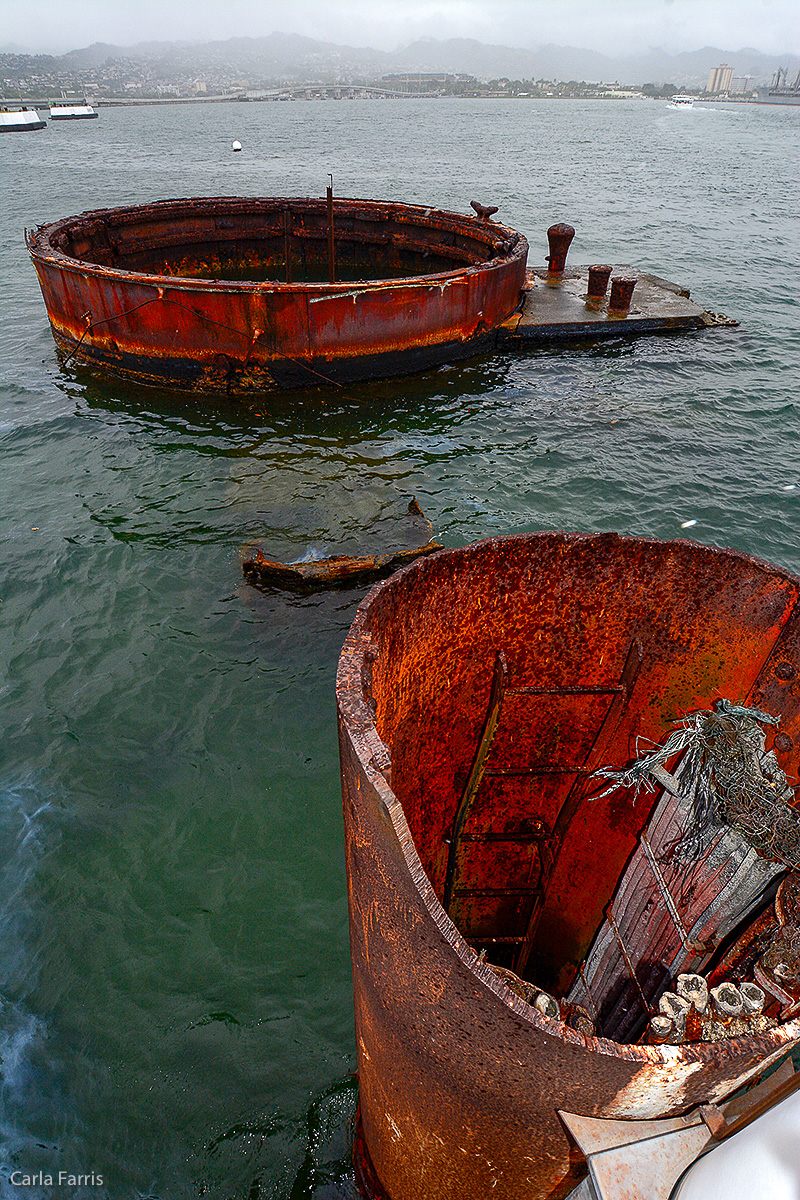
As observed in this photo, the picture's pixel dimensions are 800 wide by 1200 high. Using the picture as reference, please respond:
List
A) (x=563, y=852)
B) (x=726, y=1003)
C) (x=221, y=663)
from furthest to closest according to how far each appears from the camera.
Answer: (x=221, y=663)
(x=563, y=852)
(x=726, y=1003)

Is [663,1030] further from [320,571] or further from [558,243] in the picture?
[558,243]

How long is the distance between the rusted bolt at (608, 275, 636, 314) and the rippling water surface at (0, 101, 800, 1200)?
127 cm

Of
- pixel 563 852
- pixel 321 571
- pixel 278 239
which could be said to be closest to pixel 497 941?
pixel 563 852

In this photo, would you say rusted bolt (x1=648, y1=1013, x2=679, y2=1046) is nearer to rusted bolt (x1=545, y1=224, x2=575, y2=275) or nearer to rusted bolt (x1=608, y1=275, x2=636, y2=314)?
rusted bolt (x1=608, y1=275, x2=636, y2=314)

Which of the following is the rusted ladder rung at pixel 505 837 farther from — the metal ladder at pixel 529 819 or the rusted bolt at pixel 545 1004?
the rusted bolt at pixel 545 1004

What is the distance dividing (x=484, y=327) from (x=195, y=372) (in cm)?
717

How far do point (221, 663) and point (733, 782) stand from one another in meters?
6.14

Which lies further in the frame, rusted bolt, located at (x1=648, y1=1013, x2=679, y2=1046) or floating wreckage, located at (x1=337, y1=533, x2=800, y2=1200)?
rusted bolt, located at (x1=648, y1=1013, x2=679, y2=1046)

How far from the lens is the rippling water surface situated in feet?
15.6

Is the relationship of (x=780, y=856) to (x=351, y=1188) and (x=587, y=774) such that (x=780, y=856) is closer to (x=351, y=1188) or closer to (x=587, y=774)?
(x=587, y=774)

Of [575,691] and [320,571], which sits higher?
[575,691]

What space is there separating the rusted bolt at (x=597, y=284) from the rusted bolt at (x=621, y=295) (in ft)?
1.80

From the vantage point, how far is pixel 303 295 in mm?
13430

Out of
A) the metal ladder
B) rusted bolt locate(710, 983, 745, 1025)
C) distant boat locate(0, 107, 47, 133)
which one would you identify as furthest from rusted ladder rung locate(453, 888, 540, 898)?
distant boat locate(0, 107, 47, 133)
